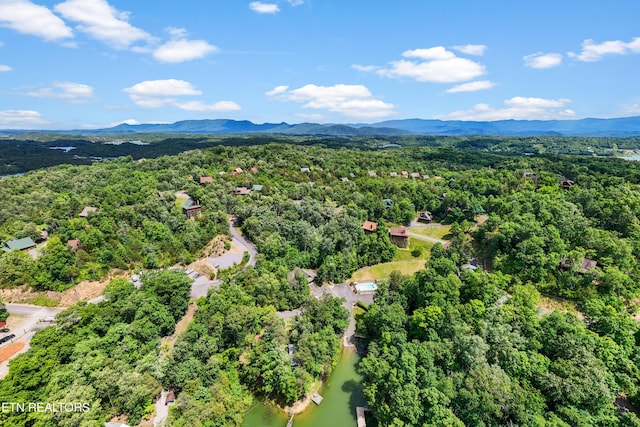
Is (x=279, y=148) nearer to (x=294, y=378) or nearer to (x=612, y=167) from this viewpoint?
Result: (x=294, y=378)

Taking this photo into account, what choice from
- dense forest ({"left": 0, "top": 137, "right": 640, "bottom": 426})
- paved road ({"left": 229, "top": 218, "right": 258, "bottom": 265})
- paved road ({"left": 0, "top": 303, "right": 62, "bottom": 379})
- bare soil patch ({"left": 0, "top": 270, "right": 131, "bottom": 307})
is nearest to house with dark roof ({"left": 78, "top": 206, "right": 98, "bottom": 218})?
dense forest ({"left": 0, "top": 137, "right": 640, "bottom": 426})

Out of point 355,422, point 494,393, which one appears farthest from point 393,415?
point 494,393

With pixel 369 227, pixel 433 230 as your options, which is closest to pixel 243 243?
pixel 369 227

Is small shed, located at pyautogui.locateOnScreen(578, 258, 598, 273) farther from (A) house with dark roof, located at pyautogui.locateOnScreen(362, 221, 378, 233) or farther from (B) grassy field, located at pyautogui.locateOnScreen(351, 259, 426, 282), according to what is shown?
(A) house with dark roof, located at pyautogui.locateOnScreen(362, 221, 378, 233)

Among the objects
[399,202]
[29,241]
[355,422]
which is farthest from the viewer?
[399,202]

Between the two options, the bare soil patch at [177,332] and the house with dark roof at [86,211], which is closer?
the bare soil patch at [177,332]

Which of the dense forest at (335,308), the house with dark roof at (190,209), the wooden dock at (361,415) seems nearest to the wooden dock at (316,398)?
the dense forest at (335,308)

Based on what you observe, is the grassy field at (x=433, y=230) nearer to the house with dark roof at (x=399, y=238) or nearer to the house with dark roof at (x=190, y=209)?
the house with dark roof at (x=399, y=238)
